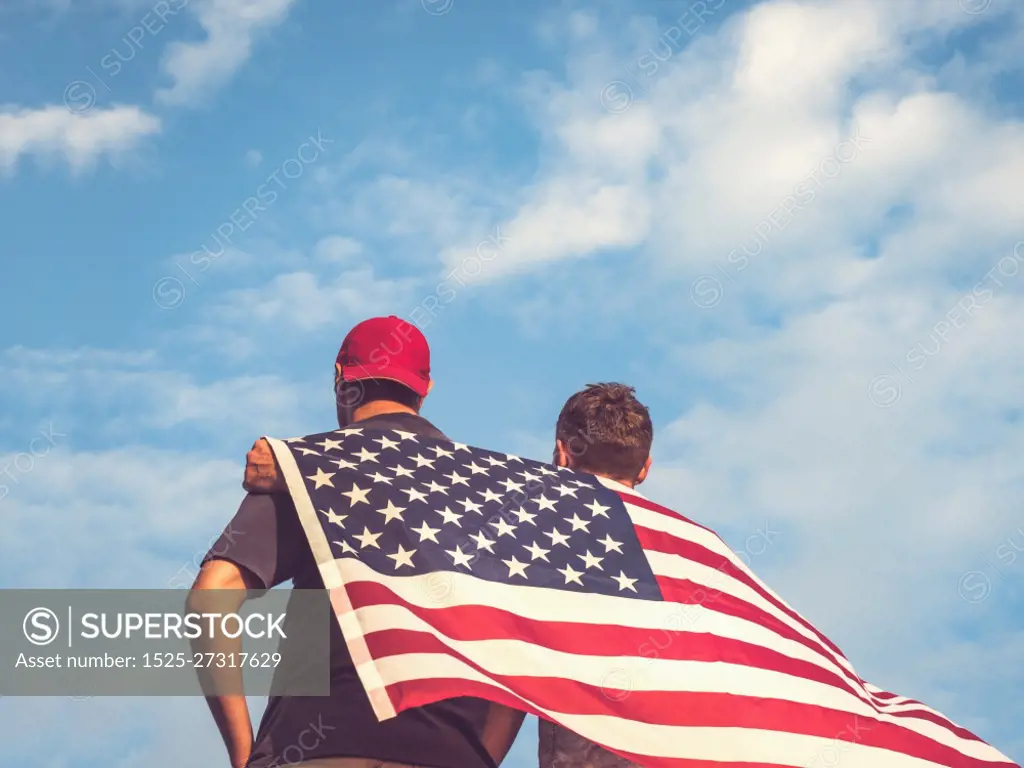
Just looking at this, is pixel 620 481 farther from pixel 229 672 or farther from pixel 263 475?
pixel 229 672

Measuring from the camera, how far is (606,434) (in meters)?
5.98

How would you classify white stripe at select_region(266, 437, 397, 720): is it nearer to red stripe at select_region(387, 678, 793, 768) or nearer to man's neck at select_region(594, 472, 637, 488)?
red stripe at select_region(387, 678, 793, 768)

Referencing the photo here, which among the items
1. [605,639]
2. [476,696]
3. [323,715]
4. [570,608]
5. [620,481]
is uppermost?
[620,481]

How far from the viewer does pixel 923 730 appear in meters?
6.02

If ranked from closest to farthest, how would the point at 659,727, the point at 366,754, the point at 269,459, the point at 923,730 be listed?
1. the point at 366,754
2. the point at 269,459
3. the point at 659,727
4. the point at 923,730

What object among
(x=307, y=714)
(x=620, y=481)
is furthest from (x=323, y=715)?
(x=620, y=481)

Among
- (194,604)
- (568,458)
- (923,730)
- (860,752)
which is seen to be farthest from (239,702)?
(923,730)

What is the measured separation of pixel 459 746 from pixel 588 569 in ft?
4.56

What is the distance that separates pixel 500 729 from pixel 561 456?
66.6 inches

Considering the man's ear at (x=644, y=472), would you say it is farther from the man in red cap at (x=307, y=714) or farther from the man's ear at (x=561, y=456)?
the man in red cap at (x=307, y=714)

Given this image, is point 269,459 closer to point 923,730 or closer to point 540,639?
point 540,639

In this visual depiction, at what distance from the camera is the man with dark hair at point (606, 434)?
591 cm

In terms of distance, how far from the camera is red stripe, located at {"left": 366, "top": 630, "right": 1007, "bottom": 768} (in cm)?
491

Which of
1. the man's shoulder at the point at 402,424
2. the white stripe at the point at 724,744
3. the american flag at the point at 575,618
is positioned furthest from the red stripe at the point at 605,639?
the man's shoulder at the point at 402,424
